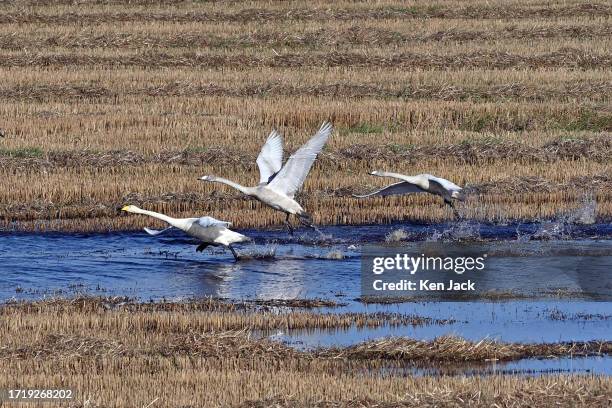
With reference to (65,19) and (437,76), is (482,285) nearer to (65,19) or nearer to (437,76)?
(437,76)

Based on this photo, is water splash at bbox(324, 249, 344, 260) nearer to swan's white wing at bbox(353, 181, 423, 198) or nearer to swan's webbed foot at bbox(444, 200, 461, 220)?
swan's white wing at bbox(353, 181, 423, 198)

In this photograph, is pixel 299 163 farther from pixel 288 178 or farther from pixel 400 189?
pixel 400 189

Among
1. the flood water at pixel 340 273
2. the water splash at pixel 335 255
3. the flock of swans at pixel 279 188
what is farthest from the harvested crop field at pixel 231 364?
the water splash at pixel 335 255

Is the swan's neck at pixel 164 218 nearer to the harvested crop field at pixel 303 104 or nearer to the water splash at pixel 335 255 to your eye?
the water splash at pixel 335 255

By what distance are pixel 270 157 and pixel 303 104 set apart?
7.61 meters

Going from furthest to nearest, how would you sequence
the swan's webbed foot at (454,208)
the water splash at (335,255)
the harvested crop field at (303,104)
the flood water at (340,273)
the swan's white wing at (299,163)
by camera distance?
1. the harvested crop field at (303,104)
2. the swan's webbed foot at (454,208)
3. the swan's white wing at (299,163)
4. the water splash at (335,255)
5. the flood water at (340,273)

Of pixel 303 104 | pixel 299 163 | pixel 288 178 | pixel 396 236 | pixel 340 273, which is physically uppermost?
pixel 303 104

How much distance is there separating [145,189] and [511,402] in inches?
410

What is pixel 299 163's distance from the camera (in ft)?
50.7

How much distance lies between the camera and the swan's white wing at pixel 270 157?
15914 mm

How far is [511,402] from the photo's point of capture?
8.38 metres

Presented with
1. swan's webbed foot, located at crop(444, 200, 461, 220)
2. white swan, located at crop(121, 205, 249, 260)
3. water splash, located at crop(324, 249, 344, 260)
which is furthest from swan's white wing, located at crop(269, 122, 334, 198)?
swan's webbed foot, located at crop(444, 200, 461, 220)

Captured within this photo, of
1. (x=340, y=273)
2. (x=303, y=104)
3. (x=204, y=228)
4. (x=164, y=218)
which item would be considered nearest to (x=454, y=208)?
(x=340, y=273)

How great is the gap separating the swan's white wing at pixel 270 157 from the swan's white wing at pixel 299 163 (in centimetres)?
34
